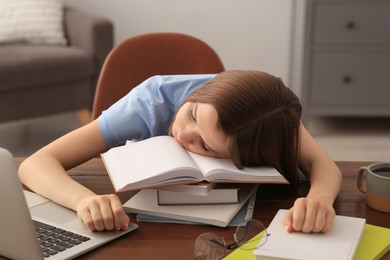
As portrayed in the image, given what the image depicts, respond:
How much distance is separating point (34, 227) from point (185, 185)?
32 centimetres

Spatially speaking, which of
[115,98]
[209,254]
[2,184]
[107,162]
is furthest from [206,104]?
[115,98]

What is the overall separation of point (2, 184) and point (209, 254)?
0.32 m

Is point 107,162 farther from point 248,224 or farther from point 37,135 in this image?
point 37,135

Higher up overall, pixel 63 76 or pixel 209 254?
pixel 209 254

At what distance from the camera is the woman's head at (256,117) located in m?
1.23

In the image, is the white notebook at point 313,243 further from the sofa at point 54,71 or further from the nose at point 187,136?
the sofa at point 54,71

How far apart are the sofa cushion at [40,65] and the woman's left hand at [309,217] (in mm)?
2310

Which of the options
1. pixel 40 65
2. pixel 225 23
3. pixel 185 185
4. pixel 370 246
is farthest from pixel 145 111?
pixel 225 23

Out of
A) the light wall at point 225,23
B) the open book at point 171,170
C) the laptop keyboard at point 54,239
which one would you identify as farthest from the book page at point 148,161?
the light wall at point 225,23

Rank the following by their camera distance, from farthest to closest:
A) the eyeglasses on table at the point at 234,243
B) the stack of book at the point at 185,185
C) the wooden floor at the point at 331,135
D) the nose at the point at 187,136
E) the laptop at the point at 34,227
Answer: the wooden floor at the point at 331,135
the nose at the point at 187,136
the stack of book at the point at 185,185
the eyeglasses on table at the point at 234,243
the laptop at the point at 34,227

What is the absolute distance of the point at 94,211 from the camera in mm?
1102

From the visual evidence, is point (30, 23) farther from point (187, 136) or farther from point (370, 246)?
point (370, 246)

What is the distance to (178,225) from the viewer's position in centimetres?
115

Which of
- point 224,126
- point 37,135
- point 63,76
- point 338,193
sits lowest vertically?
point 37,135
